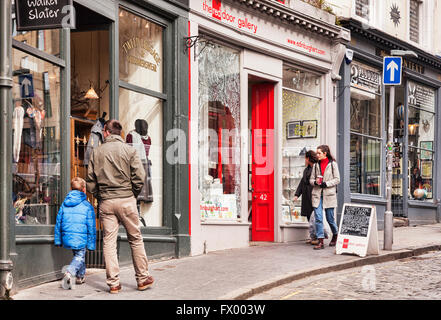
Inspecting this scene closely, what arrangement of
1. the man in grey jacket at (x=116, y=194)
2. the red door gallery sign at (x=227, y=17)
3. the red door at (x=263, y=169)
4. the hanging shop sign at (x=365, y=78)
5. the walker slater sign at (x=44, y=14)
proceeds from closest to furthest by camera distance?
the walker slater sign at (x=44, y=14), the man in grey jacket at (x=116, y=194), the red door gallery sign at (x=227, y=17), the red door at (x=263, y=169), the hanging shop sign at (x=365, y=78)

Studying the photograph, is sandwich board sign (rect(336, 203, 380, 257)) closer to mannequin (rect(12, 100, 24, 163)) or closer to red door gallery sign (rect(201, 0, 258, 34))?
red door gallery sign (rect(201, 0, 258, 34))

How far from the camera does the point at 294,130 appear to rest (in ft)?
48.7

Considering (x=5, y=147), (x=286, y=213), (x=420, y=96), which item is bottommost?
(x=286, y=213)

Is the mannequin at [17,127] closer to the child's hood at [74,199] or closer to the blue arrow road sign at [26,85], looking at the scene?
the blue arrow road sign at [26,85]

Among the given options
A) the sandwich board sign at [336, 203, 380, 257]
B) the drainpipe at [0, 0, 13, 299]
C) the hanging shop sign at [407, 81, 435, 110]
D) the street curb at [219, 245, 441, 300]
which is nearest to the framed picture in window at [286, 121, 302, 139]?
the sandwich board sign at [336, 203, 380, 257]

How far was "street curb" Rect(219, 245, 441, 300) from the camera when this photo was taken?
7691mm

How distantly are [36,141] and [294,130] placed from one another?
749 cm

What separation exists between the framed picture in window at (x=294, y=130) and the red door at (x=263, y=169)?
34.3 inches

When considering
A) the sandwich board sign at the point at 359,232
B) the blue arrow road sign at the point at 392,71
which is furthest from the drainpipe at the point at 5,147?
the blue arrow road sign at the point at 392,71

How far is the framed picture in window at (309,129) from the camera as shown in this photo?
15055mm

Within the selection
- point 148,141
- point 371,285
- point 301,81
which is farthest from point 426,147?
point 371,285

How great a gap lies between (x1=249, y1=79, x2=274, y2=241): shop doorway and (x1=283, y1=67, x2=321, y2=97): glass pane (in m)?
0.76

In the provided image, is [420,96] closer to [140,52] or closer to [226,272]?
[140,52]
